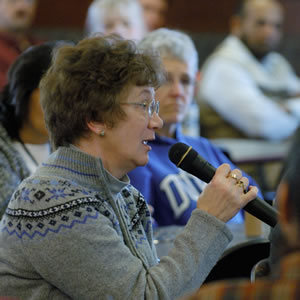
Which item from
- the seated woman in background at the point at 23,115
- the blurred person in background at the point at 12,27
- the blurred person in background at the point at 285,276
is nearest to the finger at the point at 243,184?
the blurred person in background at the point at 285,276

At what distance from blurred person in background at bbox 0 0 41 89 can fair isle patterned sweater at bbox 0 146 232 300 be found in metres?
2.27

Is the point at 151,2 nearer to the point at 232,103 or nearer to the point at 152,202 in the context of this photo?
the point at 232,103

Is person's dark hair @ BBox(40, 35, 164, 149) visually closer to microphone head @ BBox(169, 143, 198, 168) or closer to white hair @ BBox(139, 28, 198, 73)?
microphone head @ BBox(169, 143, 198, 168)

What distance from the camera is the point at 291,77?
4.38 metres

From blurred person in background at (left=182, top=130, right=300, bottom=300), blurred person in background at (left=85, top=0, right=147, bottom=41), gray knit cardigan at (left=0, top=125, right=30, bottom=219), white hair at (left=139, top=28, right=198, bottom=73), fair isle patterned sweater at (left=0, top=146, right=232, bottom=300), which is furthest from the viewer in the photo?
blurred person in background at (left=85, top=0, right=147, bottom=41)

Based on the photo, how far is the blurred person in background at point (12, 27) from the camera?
3.38m

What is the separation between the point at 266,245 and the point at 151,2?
2767 millimetres

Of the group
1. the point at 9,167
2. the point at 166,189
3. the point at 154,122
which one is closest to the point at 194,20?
the point at 166,189

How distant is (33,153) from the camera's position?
2045 millimetres

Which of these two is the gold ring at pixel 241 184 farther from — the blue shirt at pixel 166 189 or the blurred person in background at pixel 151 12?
the blurred person in background at pixel 151 12

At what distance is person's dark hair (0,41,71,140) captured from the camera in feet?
6.40

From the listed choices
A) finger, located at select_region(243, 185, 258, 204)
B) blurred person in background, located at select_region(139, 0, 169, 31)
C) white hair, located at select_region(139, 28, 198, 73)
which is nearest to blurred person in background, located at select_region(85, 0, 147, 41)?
blurred person in background, located at select_region(139, 0, 169, 31)

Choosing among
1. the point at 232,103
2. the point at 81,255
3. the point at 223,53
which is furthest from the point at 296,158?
the point at 223,53

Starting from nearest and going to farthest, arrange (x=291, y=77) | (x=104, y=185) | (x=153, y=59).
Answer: (x=104, y=185)
(x=153, y=59)
(x=291, y=77)
